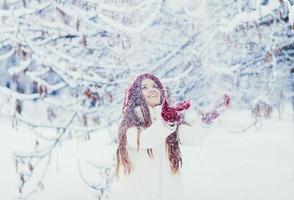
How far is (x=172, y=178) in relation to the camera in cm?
424

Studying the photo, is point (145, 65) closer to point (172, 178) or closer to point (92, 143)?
point (172, 178)

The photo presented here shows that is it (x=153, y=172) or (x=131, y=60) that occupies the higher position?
(x=131, y=60)

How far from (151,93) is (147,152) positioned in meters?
0.40

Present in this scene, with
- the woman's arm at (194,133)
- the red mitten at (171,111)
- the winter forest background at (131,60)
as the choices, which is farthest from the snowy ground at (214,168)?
the red mitten at (171,111)

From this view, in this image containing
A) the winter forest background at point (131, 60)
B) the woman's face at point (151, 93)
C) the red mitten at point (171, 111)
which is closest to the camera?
the red mitten at point (171, 111)

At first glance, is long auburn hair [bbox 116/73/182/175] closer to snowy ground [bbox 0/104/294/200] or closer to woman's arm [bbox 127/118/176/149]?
woman's arm [bbox 127/118/176/149]

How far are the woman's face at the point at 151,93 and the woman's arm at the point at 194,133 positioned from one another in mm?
239

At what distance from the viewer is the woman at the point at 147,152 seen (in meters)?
4.18

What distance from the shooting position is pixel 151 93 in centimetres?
432

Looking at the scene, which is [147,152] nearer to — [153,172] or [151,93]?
[153,172]

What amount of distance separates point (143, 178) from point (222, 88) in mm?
4435

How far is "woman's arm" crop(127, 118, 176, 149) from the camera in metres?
3.95

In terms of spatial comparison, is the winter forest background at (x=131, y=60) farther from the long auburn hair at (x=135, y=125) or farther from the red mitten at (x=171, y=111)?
the red mitten at (x=171, y=111)

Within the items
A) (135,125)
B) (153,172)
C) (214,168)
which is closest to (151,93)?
(135,125)
